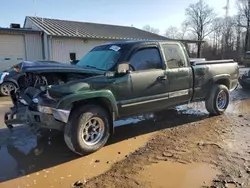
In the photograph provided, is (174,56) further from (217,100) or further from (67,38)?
(67,38)

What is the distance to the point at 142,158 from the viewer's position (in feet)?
14.7

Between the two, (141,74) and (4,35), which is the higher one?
(4,35)

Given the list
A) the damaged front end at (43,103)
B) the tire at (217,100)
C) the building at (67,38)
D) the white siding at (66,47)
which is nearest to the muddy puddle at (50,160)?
the damaged front end at (43,103)

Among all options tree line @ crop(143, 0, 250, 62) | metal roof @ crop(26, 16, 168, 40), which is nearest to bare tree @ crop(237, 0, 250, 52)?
tree line @ crop(143, 0, 250, 62)

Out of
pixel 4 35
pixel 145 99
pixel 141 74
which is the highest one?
pixel 4 35

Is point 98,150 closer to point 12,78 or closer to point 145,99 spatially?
point 145,99

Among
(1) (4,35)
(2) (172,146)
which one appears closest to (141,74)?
(2) (172,146)

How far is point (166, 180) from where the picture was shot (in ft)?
12.2

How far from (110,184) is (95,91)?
5.35 feet

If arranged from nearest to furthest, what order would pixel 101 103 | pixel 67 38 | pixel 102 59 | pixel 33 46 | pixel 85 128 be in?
pixel 85 128 → pixel 101 103 → pixel 102 59 → pixel 33 46 → pixel 67 38

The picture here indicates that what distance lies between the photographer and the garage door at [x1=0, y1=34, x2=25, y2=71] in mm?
16562

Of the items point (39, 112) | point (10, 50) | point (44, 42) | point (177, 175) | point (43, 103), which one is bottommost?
point (177, 175)

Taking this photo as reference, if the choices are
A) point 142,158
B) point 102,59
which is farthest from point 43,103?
point 142,158

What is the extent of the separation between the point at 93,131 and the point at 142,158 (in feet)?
3.27
